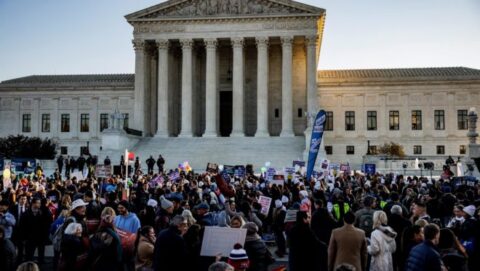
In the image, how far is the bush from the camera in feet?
179

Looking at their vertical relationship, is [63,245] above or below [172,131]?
below

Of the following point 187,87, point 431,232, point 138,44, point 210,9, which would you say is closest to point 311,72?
point 210,9

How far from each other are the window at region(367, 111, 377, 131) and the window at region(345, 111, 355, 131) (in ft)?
5.56

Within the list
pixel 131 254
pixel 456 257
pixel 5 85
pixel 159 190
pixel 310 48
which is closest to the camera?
pixel 456 257

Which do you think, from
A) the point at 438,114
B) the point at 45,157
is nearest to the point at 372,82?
the point at 438,114

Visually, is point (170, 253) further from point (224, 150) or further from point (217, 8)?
point (217, 8)

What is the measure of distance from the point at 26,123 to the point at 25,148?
1231cm

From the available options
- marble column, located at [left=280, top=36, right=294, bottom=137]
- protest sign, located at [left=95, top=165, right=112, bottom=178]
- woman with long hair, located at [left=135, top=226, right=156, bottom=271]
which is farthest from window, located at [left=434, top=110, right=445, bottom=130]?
woman with long hair, located at [left=135, top=226, right=156, bottom=271]

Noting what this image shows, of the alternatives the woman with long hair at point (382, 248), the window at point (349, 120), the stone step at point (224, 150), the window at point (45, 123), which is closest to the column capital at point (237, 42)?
the stone step at point (224, 150)

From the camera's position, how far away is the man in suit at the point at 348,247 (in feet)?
28.3

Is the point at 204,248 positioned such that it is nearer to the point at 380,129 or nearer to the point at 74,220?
the point at 74,220

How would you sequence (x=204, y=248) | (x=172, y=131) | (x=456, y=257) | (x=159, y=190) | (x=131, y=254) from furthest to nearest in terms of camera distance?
1. (x=172, y=131)
2. (x=159, y=190)
3. (x=131, y=254)
4. (x=204, y=248)
5. (x=456, y=257)

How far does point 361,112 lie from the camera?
62.2m

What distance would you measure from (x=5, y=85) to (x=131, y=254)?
64.0 metres
